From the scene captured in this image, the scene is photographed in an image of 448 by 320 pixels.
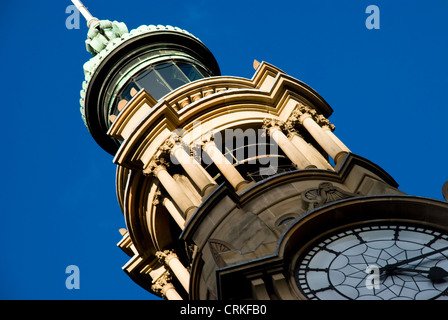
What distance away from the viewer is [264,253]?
24.3 metres

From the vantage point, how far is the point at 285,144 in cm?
3353

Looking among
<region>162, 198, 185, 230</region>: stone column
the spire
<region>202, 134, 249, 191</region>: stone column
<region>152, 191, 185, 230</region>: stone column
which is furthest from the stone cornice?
the spire

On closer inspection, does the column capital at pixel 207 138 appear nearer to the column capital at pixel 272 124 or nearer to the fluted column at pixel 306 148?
the column capital at pixel 272 124

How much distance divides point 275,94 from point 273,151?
8.08 feet

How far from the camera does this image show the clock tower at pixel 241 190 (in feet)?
75.0

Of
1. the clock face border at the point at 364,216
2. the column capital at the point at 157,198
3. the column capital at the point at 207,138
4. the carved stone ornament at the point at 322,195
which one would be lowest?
the clock face border at the point at 364,216

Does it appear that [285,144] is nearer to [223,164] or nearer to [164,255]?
[223,164]

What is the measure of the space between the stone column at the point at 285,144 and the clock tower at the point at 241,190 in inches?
1.9

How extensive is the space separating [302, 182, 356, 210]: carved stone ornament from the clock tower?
52mm

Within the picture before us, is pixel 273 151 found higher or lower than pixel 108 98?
lower

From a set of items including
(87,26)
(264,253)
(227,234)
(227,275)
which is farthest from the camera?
(87,26)

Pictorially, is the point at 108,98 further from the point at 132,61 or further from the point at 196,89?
the point at 196,89

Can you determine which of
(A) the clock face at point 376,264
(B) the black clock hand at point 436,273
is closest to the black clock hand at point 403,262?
(A) the clock face at point 376,264
